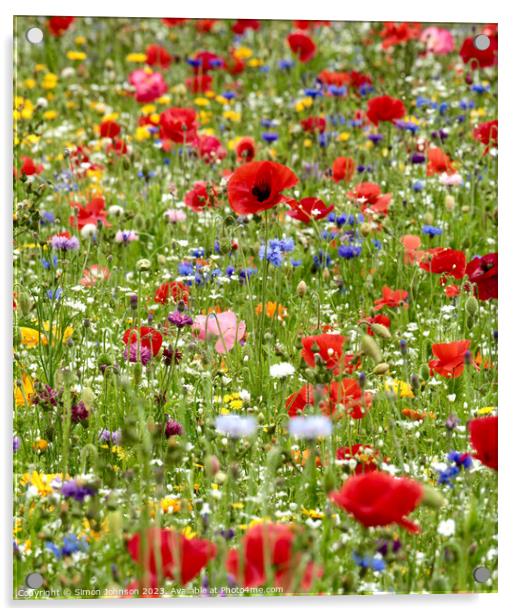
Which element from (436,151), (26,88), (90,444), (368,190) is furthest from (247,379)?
(26,88)

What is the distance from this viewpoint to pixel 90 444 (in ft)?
8.38

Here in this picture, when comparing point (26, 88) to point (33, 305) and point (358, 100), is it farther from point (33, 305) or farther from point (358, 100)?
point (33, 305)

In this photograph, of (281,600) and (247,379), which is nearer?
(281,600)

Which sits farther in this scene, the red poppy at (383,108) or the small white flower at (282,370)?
the red poppy at (383,108)

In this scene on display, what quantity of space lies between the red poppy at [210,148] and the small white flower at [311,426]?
143 centimetres

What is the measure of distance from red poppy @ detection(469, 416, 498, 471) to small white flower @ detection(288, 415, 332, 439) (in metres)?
0.27

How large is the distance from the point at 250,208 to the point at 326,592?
2.72 ft

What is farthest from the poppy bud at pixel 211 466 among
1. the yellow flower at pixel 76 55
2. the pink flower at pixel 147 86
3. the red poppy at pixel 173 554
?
the yellow flower at pixel 76 55

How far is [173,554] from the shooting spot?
7.03 ft

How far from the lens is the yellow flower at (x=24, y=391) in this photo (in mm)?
2752

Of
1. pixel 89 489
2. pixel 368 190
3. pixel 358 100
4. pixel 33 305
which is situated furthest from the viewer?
pixel 358 100

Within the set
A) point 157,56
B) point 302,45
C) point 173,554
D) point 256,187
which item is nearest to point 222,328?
point 256,187

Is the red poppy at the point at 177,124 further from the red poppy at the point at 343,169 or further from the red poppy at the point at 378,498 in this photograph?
the red poppy at the point at 378,498

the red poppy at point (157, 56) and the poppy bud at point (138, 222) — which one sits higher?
the red poppy at point (157, 56)
